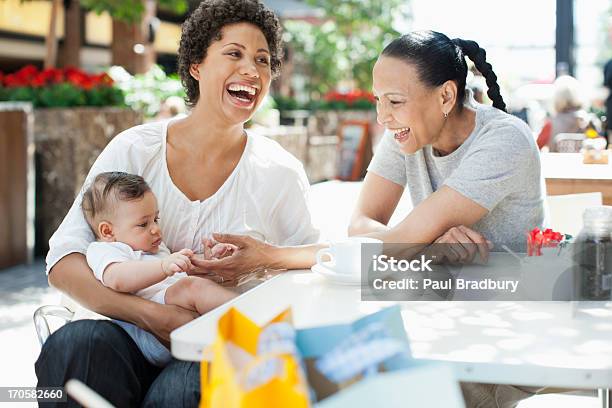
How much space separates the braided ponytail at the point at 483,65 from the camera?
2.59 m

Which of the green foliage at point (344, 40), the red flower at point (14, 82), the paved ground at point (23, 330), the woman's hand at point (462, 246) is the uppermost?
the green foliage at point (344, 40)

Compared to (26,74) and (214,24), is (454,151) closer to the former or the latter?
(214,24)

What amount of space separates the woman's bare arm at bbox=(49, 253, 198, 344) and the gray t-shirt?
826 millimetres

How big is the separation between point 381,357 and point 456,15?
13.9 metres

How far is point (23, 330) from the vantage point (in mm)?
4922

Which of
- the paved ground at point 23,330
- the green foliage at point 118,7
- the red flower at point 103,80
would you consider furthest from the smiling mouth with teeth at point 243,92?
the green foliage at point 118,7

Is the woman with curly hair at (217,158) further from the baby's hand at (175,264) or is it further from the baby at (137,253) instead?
the baby's hand at (175,264)

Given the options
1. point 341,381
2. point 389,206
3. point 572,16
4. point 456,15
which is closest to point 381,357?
point 341,381

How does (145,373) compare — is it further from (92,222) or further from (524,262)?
(524,262)

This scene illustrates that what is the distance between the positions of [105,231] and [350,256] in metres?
0.71

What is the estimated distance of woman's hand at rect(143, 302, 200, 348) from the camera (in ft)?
6.87

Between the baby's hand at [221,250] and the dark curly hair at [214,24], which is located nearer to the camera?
the baby's hand at [221,250]

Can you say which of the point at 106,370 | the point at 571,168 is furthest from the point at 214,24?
the point at 571,168

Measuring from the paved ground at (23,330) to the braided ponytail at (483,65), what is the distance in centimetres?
152
